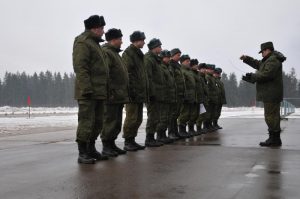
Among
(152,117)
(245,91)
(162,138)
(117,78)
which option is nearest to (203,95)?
(162,138)

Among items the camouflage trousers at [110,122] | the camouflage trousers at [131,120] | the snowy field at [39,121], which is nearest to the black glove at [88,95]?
the camouflage trousers at [110,122]

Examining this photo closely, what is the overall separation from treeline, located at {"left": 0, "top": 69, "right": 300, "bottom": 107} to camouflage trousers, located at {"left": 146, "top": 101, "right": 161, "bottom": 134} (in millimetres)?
109211

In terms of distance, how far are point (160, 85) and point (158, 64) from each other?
0.43 meters

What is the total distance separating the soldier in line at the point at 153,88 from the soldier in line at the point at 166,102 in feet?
0.78

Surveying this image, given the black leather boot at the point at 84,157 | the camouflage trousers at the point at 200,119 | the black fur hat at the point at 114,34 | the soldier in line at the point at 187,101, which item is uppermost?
the black fur hat at the point at 114,34

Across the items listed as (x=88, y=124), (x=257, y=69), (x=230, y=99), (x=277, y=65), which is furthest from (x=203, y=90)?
(x=230, y=99)

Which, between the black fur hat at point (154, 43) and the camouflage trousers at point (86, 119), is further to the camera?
the black fur hat at point (154, 43)

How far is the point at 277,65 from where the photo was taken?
801cm

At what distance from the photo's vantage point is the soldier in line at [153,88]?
8148mm

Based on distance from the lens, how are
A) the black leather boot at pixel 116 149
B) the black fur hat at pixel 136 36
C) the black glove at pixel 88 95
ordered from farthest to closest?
the black fur hat at pixel 136 36 → the black leather boot at pixel 116 149 → the black glove at pixel 88 95

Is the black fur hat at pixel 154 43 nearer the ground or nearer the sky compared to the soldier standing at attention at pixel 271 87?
nearer the sky

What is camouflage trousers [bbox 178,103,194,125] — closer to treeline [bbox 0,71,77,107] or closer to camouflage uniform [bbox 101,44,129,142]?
camouflage uniform [bbox 101,44,129,142]

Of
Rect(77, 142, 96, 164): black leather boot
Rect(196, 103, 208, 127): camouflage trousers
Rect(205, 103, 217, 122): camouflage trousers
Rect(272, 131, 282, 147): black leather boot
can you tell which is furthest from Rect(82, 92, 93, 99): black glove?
Rect(205, 103, 217, 122): camouflage trousers

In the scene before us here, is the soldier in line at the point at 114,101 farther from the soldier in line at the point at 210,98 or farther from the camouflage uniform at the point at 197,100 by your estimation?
the soldier in line at the point at 210,98
